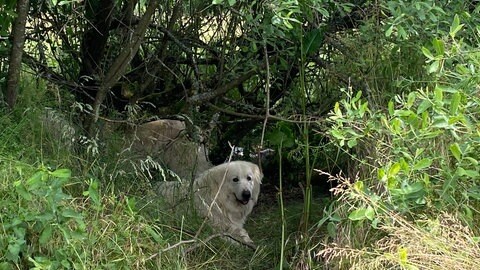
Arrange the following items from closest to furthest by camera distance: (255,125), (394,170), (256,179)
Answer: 1. (394,170)
2. (256,179)
3. (255,125)

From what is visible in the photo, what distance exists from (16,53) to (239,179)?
1.68 meters

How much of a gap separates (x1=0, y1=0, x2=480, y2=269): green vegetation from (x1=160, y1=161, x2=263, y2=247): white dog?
18 cm

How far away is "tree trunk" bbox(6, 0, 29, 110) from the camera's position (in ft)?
14.9

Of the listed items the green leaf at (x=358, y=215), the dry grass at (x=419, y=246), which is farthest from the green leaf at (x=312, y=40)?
the green leaf at (x=358, y=215)

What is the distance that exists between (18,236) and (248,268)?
55.6 inches

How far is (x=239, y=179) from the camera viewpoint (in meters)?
5.35

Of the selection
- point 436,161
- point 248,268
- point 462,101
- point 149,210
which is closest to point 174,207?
point 149,210

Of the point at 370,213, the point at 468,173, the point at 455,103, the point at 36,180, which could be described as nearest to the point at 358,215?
the point at 370,213

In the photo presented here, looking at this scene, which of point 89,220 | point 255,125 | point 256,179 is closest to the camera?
point 89,220

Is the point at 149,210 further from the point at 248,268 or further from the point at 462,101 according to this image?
the point at 462,101

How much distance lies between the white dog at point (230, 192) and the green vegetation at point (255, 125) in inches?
7.3

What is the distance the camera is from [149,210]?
176 inches

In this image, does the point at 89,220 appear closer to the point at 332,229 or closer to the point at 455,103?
the point at 332,229

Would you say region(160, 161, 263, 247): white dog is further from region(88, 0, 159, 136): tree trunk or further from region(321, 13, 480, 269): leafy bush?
region(321, 13, 480, 269): leafy bush
